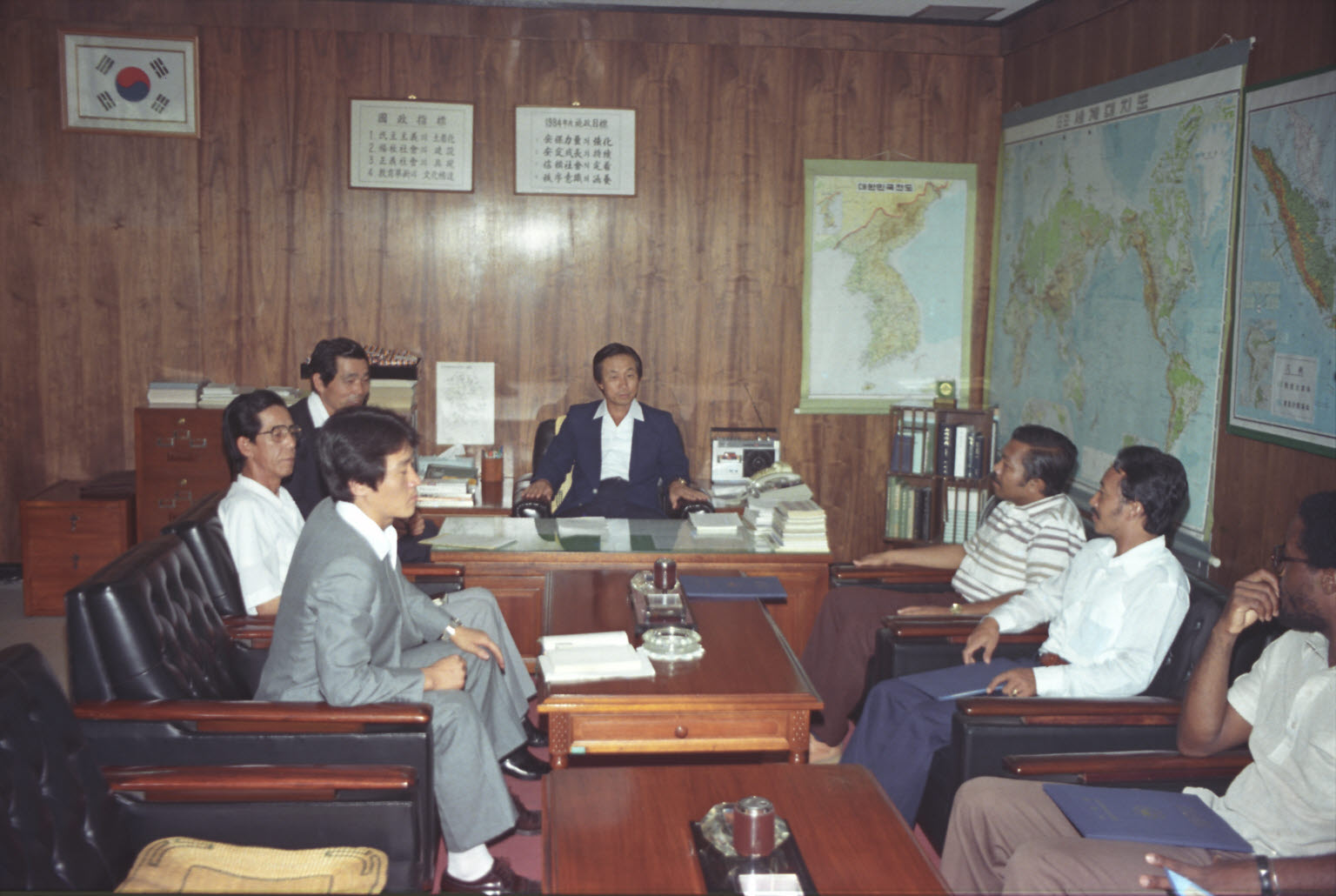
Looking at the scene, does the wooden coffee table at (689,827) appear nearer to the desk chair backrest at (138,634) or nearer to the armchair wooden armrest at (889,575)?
the desk chair backrest at (138,634)

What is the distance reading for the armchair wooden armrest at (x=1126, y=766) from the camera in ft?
7.81

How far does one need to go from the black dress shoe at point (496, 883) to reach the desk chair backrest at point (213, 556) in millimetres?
999

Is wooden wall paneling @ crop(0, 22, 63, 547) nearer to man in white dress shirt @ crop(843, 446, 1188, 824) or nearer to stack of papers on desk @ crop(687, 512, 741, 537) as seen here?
stack of papers on desk @ crop(687, 512, 741, 537)

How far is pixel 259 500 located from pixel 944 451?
3.45m

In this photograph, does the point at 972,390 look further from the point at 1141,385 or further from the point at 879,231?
the point at 1141,385

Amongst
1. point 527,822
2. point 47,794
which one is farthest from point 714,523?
point 47,794

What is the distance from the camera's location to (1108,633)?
114 inches

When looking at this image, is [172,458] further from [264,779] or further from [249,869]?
[249,869]

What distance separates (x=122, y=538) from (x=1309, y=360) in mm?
4891

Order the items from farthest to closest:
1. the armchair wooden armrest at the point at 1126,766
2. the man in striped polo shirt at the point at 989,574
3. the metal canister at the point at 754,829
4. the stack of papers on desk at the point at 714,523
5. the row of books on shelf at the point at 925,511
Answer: the row of books on shelf at the point at 925,511 → the stack of papers on desk at the point at 714,523 → the man in striped polo shirt at the point at 989,574 → the armchair wooden armrest at the point at 1126,766 → the metal canister at the point at 754,829

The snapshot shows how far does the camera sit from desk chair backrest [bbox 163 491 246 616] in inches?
119

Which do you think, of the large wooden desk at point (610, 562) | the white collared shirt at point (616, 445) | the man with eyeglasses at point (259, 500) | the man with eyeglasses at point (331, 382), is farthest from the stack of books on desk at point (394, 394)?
the man with eyeglasses at point (259, 500)

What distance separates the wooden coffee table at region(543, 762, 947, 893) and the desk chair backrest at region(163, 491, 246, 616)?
4.27ft

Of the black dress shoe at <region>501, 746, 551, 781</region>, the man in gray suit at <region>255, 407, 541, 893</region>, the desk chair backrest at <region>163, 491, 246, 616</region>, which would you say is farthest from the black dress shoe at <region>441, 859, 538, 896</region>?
the desk chair backrest at <region>163, 491, 246, 616</region>
